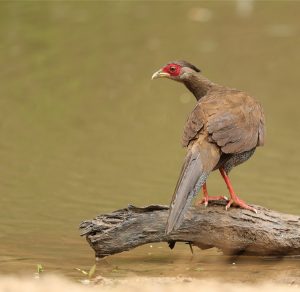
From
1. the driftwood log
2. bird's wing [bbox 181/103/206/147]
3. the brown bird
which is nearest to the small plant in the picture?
the driftwood log

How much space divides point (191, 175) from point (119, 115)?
742 cm

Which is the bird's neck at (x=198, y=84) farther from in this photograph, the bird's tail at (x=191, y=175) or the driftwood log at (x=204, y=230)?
the driftwood log at (x=204, y=230)

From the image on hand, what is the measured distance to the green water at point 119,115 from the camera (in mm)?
9031

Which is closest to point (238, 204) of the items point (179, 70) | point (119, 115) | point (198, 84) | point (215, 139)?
point (215, 139)

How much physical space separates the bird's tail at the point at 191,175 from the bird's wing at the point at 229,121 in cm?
9

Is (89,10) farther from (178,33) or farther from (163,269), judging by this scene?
(163,269)

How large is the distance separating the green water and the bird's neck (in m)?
1.39

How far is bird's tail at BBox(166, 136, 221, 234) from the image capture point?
7641mm

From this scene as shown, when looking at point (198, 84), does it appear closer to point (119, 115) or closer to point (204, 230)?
point (204, 230)

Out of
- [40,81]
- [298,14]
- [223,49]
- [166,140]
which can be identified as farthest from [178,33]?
[166,140]

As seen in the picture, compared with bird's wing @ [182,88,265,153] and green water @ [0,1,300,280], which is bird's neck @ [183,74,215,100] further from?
green water @ [0,1,300,280]

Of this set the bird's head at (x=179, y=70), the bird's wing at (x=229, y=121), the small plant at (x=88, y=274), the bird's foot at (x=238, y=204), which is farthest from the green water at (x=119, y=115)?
the bird's head at (x=179, y=70)

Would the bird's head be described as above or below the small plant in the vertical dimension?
above

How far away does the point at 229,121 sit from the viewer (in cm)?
832
